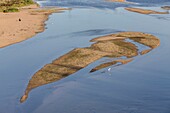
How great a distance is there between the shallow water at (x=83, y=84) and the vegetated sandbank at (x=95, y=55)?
79 centimetres

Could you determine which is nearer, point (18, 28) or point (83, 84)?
point (83, 84)

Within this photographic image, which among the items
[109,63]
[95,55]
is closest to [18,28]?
[95,55]

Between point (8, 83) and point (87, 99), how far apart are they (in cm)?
766

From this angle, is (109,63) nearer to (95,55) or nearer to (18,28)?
(95,55)

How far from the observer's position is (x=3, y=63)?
101 feet

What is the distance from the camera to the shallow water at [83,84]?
1986 centimetres

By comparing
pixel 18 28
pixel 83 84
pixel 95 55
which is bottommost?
pixel 18 28

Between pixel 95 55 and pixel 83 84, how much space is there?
8678 mm

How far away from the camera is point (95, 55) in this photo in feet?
106

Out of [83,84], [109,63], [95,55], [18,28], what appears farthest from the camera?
[18,28]

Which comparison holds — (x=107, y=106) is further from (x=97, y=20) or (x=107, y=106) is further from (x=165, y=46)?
(x=97, y=20)

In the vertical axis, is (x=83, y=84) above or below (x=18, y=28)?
above

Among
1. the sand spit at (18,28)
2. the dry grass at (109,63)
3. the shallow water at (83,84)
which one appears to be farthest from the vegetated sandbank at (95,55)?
the sand spit at (18,28)

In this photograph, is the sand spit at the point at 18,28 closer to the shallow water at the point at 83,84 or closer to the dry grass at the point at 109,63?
the shallow water at the point at 83,84
